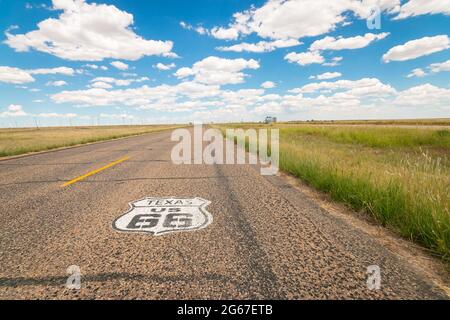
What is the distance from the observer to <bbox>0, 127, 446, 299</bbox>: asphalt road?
1.80m

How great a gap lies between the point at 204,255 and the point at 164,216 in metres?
1.23

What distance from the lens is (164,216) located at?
334 cm

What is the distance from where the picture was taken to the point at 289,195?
175 inches

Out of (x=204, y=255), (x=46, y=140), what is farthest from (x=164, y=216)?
(x=46, y=140)

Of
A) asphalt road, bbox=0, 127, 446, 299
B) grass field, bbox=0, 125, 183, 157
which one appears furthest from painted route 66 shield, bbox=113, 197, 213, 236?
grass field, bbox=0, 125, 183, 157

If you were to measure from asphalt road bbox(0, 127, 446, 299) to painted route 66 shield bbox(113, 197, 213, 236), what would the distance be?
0.14 meters

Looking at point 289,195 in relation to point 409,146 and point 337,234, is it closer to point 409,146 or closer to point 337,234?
point 337,234

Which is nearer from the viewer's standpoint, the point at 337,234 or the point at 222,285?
the point at 222,285

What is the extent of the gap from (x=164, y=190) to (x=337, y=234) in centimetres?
319

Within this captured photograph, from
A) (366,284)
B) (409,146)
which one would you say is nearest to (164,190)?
(366,284)

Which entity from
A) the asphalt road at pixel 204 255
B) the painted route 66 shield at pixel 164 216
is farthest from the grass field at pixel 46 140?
the painted route 66 shield at pixel 164 216

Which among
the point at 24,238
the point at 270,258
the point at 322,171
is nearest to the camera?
the point at 270,258

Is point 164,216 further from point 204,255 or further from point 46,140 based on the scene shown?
point 46,140

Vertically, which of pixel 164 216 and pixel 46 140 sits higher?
pixel 46 140
